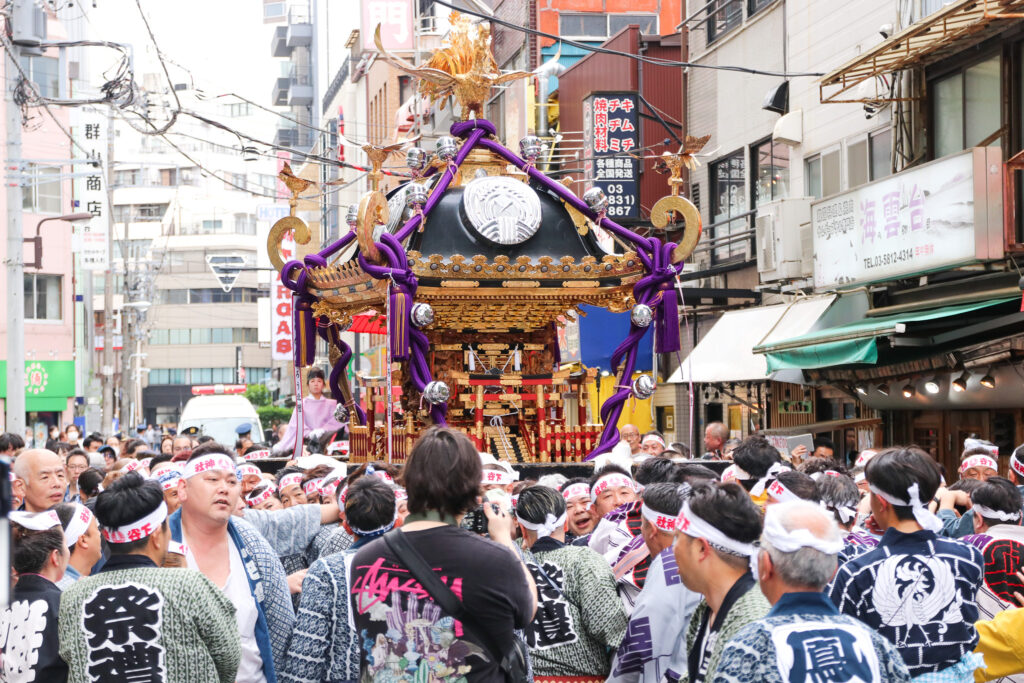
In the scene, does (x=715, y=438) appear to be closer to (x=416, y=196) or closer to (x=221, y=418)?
(x=416, y=196)

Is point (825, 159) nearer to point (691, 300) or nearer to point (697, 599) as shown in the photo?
point (691, 300)

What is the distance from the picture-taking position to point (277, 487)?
29.0ft

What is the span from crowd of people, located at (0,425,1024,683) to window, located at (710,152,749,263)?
50.5ft

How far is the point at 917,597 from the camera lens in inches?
192

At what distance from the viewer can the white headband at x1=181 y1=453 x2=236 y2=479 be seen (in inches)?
218

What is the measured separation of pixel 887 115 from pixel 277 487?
1114 cm

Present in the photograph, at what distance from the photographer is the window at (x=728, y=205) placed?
21.8 metres

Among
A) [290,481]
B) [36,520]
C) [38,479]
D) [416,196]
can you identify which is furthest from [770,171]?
[36,520]

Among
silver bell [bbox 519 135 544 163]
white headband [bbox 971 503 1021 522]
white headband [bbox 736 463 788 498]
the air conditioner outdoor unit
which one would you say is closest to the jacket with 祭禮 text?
white headband [bbox 971 503 1021 522]

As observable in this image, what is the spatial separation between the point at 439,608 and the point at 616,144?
730 inches

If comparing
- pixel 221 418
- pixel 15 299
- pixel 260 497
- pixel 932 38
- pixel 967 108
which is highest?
pixel 932 38

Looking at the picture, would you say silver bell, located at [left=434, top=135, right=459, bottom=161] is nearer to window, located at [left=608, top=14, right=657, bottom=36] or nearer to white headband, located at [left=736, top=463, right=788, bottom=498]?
white headband, located at [left=736, top=463, right=788, bottom=498]

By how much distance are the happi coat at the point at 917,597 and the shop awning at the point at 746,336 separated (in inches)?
494

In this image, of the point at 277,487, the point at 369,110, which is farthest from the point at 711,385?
the point at 369,110
